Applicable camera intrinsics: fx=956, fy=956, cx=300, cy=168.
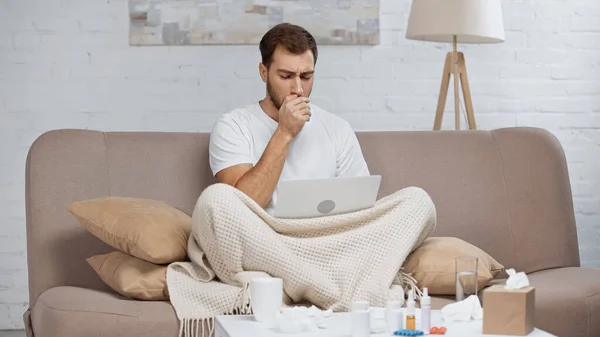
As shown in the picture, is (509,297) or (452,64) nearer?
(509,297)

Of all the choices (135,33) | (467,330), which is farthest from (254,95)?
(467,330)

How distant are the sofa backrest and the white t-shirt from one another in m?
0.10

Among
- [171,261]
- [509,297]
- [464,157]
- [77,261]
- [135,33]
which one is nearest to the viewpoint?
[509,297]

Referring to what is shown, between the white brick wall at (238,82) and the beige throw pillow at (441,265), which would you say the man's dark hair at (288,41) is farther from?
the white brick wall at (238,82)

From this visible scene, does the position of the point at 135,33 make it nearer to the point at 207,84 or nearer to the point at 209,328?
the point at 207,84

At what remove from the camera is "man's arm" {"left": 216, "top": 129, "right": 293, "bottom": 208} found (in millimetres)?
2838

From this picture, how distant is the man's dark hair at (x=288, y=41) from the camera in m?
3.06

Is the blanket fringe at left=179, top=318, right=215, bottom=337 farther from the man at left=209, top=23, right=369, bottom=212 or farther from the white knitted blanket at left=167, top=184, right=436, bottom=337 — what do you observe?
the man at left=209, top=23, right=369, bottom=212

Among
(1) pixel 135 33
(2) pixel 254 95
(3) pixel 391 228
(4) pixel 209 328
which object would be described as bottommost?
(4) pixel 209 328

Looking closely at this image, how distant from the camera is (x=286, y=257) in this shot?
2.47m

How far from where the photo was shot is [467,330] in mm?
1980

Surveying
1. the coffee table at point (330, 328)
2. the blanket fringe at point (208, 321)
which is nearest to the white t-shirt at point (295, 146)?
the blanket fringe at point (208, 321)

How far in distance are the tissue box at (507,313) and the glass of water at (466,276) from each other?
169mm

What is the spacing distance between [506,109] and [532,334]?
2.49m
